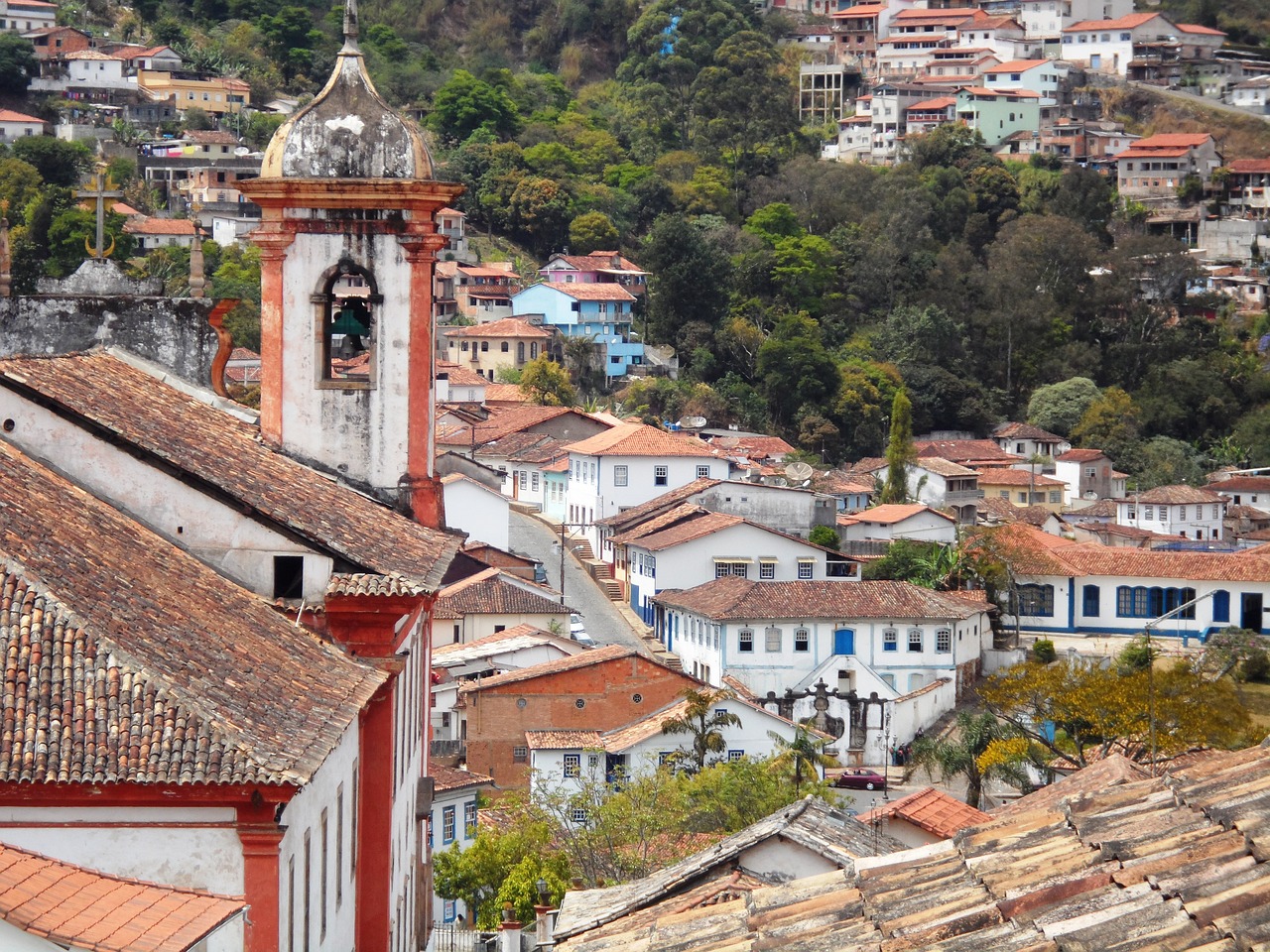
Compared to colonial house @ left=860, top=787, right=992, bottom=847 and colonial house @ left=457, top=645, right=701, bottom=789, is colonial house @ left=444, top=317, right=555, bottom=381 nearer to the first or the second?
colonial house @ left=457, top=645, right=701, bottom=789

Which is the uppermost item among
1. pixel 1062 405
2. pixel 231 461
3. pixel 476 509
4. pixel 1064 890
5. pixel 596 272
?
pixel 1064 890

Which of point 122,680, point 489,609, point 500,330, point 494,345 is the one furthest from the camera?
point 494,345

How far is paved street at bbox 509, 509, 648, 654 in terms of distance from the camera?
201 ft

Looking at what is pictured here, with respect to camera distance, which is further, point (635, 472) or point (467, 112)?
point (467, 112)

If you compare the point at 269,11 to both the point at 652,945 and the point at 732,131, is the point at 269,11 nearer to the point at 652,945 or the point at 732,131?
the point at 732,131

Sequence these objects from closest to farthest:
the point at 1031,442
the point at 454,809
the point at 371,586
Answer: the point at 371,586 → the point at 454,809 → the point at 1031,442

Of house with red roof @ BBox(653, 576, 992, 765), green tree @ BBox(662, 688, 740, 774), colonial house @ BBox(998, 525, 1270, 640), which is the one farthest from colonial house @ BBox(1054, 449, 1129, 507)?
green tree @ BBox(662, 688, 740, 774)

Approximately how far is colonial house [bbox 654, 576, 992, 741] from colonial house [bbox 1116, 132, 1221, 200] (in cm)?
7100

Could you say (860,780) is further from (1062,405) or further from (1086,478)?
(1062,405)

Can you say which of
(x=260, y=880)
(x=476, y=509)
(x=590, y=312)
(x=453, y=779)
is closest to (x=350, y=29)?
(x=260, y=880)

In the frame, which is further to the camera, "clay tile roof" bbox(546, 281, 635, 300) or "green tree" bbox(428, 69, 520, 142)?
"green tree" bbox(428, 69, 520, 142)

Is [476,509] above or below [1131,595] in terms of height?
above

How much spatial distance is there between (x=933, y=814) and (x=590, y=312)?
7140 cm

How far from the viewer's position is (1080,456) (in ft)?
296
